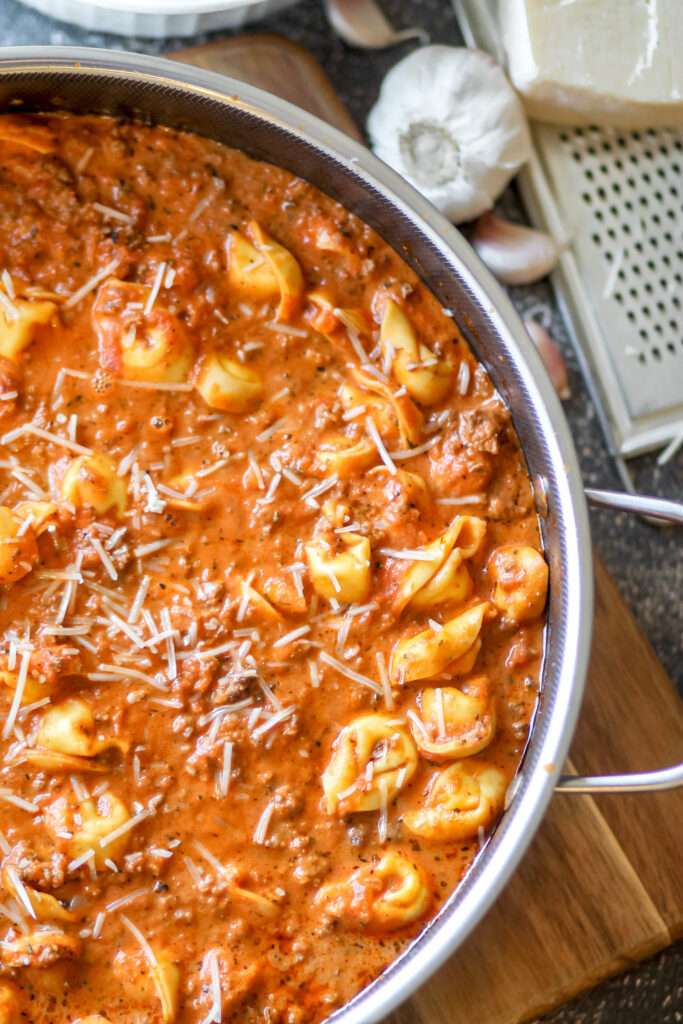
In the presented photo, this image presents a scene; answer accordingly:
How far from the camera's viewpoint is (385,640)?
2045 millimetres

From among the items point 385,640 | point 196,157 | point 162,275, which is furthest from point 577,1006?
point 196,157

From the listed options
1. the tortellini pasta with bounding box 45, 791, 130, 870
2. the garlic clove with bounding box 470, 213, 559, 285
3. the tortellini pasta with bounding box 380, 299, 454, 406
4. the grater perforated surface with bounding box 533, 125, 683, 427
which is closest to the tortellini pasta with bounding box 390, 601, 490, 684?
the tortellini pasta with bounding box 380, 299, 454, 406

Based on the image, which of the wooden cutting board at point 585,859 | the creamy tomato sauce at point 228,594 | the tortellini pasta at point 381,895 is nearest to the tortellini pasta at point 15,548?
the creamy tomato sauce at point 228,594

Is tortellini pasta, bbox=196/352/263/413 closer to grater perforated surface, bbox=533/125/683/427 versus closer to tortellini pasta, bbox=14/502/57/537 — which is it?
tortellini pasta, bbox=14/502/57/537

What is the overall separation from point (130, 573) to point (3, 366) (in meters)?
0.52

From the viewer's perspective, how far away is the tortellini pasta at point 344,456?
6.72ft

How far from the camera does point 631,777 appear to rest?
6.14ft

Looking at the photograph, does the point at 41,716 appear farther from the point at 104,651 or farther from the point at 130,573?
the point at 130,573

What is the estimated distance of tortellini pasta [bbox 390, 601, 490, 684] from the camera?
6.52 feet

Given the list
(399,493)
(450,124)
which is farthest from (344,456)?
(450,124)

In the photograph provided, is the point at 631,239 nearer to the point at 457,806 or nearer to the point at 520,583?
the point at 520,583

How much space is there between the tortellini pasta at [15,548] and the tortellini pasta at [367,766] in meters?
0.76

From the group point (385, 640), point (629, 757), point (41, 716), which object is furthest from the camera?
point (629, 757)

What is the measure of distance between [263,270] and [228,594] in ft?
2.38
